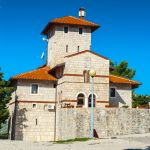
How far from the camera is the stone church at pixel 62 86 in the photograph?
46.8 meters

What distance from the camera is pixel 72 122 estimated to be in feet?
135

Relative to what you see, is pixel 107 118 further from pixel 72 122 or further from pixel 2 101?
pixel 2 101

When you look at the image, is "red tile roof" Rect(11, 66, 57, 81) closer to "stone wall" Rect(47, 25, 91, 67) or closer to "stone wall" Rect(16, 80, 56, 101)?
"stone wall" Rect(16, 80, 56, 101)

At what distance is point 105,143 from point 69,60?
2138cm

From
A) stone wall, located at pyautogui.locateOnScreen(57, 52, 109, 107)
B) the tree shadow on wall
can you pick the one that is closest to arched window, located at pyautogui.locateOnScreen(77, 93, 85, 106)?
stone wall, located at pyautogui.locateOnScreen(57, 52, 109, 107)

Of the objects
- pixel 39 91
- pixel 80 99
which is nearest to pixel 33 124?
pixel 39 91

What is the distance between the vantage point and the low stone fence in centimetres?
3841

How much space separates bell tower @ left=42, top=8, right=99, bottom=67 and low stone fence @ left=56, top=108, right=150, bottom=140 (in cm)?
1391

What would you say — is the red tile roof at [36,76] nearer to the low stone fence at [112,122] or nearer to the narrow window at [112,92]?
the narrow window at [112,92]

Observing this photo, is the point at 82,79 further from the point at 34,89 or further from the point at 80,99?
the point at 34,89

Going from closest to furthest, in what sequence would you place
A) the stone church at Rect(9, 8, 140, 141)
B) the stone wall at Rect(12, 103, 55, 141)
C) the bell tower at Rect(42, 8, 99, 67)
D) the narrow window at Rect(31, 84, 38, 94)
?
the stone church at Rect(9, 8, 140, 141)
the stone wall at Rect(12, 103, 55, 141)
the narrow window at Rect(31, 84, 38, 94)
the bell tower at Rect(42, 8, 99, 67)

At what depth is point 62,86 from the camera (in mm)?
47094

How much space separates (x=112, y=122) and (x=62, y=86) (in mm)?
10266

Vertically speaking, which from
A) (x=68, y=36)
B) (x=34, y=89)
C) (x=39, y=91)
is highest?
(x=68, y=36)
